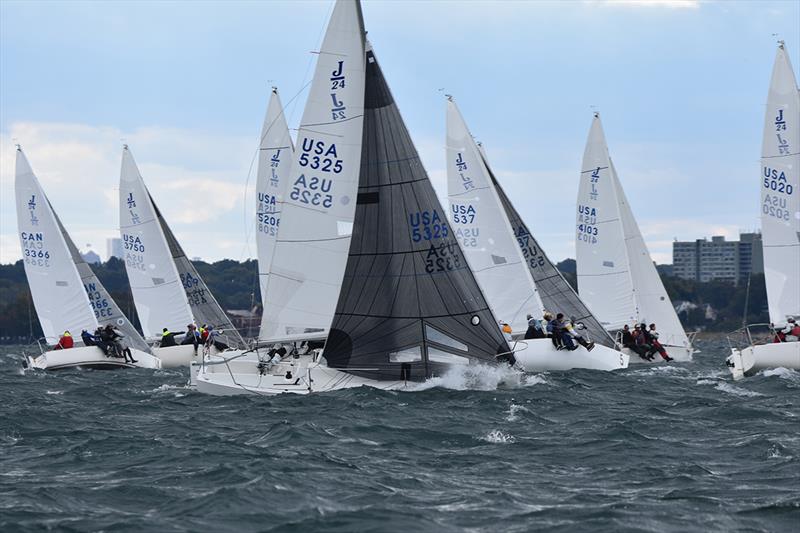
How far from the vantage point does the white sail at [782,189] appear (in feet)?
87.2

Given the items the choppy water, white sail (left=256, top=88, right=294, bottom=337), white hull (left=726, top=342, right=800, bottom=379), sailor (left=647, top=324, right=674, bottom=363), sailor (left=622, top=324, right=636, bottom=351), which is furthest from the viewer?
sailor (left=622, top=324, right=636, bottom=351)

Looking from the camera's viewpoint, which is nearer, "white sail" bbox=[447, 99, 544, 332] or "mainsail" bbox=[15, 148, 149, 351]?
"white sail" bbox=[447, 99, 544, 332]

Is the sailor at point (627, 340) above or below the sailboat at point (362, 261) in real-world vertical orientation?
below

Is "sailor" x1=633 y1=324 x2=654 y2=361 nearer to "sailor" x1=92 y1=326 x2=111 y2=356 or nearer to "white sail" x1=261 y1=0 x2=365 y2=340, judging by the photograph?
"sailor" x1=92 y1=326 x2=111 y2=356

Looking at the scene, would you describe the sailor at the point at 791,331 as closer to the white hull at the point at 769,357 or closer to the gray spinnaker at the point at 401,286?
the white hull at the point at 769,357

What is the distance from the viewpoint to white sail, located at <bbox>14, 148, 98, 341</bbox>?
119ft

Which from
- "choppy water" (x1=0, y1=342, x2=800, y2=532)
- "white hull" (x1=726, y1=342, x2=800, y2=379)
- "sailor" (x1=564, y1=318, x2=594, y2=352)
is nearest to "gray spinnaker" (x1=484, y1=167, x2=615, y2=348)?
"sailor" (x1=564, y1=318, x2=594, y2=352)

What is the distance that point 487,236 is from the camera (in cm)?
3106

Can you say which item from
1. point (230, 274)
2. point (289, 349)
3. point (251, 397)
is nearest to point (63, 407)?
point (251, 397)

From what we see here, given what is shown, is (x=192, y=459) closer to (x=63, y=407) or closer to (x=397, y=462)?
(x=397, y=462)

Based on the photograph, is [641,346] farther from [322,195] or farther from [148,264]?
[148,264]

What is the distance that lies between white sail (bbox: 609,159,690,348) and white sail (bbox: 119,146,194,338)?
14655mm

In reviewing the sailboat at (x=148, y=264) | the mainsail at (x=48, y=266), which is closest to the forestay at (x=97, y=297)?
the sailboat at (x=148, y=264)

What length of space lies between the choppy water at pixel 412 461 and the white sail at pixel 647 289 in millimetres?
17586
